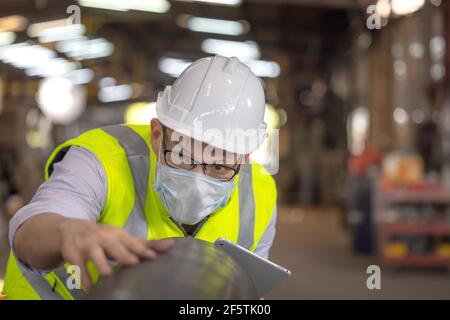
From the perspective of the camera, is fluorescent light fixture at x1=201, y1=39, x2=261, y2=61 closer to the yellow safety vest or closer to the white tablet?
the yellow safety vest

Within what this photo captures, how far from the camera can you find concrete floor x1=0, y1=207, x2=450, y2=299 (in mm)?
5673

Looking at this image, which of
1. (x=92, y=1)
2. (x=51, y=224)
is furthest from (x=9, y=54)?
(x=51, y=224)

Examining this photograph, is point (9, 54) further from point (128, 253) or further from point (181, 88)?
point (128, 253)

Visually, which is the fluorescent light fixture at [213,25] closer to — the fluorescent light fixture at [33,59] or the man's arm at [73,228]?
the fluorescent light fixture at [33,59]

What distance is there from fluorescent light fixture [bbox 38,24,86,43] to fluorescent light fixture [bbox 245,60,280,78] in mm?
7475

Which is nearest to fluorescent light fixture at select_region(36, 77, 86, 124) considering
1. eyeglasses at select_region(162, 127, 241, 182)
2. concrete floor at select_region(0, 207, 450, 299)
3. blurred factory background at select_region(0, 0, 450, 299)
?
blurred factory background at select_region(0, 0, 450, 299)

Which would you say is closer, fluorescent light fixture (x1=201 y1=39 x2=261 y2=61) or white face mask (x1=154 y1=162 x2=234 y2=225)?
white face mask (x1=154 y1=162 x2=234 y2=225)

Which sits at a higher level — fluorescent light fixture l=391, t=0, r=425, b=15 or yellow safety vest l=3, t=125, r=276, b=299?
fluorescent light fixture l=391, t=0, r=425, b=15

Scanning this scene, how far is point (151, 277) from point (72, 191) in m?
0.51

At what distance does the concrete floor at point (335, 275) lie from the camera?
18.6 ft

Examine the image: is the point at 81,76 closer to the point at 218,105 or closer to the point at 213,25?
the point at 213,25

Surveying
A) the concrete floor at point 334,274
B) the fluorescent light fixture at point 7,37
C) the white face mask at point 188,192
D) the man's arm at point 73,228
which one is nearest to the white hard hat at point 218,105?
the white face mask at point 188,192

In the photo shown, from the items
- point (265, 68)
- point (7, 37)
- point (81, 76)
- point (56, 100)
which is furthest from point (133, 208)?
point (265, 68)
